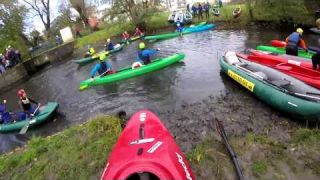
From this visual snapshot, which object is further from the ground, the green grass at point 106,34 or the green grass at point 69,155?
A: the green grass at point 69,155

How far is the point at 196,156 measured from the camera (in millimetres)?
6523

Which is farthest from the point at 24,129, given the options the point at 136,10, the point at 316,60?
the point at 136,10

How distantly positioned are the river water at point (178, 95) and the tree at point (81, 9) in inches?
772

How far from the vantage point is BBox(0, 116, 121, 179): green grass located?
6801mm

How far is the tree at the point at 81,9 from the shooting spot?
3886 cm

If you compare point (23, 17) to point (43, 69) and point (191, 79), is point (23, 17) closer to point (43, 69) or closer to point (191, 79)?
point (43, 69)

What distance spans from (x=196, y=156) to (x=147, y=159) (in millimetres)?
2416

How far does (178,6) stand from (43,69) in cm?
2297

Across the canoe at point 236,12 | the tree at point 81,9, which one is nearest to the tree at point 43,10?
the tree at point 81,9

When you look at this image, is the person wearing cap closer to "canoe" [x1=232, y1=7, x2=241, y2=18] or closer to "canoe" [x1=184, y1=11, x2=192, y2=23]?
"canoe" [x1=184, y1=11, x2=192, y2=23]

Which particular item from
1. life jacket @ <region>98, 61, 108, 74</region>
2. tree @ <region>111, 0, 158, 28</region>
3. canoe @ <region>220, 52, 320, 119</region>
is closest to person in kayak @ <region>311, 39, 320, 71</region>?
canoe @ <region>220, 52, 320, 119</region>

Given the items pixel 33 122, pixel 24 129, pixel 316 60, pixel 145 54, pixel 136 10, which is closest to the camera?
pixel 316 60

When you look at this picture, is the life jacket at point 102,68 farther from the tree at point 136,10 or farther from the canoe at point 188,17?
the tree at point 136,10

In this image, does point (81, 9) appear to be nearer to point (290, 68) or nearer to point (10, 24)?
point (10, 24)
